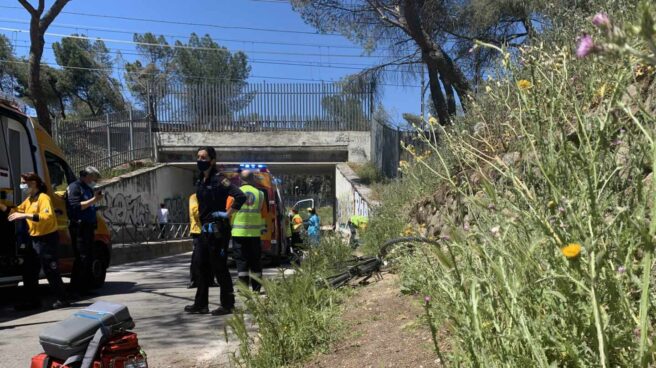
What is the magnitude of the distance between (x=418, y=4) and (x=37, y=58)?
32.1 feet

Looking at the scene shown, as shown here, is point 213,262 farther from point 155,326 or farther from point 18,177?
point 18,177

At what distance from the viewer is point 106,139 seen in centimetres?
2028

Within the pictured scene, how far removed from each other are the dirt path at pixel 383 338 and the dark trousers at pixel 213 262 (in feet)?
5.09

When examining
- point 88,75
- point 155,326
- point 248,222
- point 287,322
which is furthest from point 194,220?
point 88,75

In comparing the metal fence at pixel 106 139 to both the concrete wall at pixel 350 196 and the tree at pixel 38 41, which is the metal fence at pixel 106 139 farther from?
the concrete wall at pixel 350 196

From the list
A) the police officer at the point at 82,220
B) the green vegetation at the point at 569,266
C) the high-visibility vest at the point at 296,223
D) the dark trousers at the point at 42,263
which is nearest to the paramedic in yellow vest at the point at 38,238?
the dark trousers at the point at 42,263

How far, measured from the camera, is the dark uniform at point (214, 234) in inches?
223

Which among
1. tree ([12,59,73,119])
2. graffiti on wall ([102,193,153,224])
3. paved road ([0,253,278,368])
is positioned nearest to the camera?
paved road ([0,253,278,368])

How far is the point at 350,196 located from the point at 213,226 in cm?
1191

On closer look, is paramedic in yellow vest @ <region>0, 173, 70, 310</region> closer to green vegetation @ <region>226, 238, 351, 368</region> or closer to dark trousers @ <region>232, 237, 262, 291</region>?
dark trousers @ <region>232, 237, 262, 291</region>

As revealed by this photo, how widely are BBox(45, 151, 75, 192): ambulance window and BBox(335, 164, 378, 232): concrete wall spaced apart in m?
6.60

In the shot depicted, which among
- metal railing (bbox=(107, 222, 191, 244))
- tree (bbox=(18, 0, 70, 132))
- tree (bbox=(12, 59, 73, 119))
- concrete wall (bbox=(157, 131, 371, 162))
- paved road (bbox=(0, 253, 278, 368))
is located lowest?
metal railing (bbox=(107, 222, 191, 244))

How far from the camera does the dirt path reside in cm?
310

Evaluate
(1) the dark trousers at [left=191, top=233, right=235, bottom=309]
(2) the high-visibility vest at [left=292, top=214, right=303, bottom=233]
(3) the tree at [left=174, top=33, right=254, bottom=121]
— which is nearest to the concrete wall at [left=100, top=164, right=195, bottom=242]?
(2) the high-visibility vest at [left=292, top=214, right=303, bottom=233]
